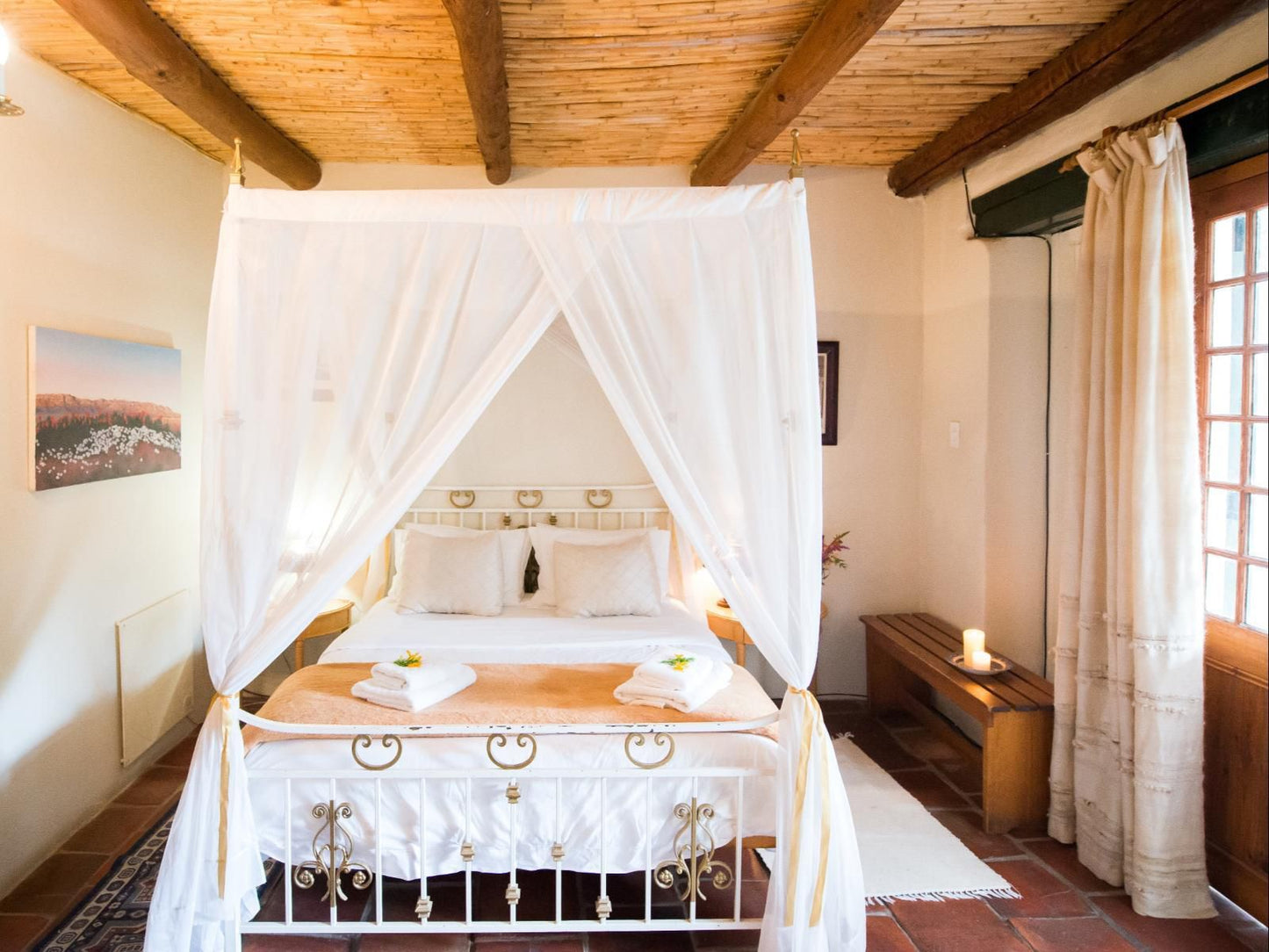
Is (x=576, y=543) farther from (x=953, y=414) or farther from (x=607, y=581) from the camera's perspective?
(x=953, y=414)

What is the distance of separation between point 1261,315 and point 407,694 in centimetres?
283

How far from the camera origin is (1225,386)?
2689 millimetres

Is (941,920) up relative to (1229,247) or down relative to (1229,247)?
down

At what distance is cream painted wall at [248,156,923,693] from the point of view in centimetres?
450

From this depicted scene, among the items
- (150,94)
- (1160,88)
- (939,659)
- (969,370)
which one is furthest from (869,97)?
(150,94)

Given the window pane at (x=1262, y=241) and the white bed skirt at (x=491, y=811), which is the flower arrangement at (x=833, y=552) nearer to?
the white bed skirt at (x=491, y=811)

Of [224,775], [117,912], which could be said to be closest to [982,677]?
[224,775]

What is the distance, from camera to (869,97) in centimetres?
348

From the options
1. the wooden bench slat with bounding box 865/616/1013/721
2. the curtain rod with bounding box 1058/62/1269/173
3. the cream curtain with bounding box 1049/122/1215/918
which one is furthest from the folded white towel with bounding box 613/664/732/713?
the curtain rod with bounding box 1058/62/1269/173

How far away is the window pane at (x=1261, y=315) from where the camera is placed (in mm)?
2520

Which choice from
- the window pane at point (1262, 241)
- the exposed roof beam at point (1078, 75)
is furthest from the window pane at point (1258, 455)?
the exposed roof beam at point (1078, 75)

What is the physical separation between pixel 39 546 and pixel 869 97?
3551mm

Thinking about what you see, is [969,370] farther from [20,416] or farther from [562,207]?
[20,416]

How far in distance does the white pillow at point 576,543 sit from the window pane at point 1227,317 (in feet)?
7.69
